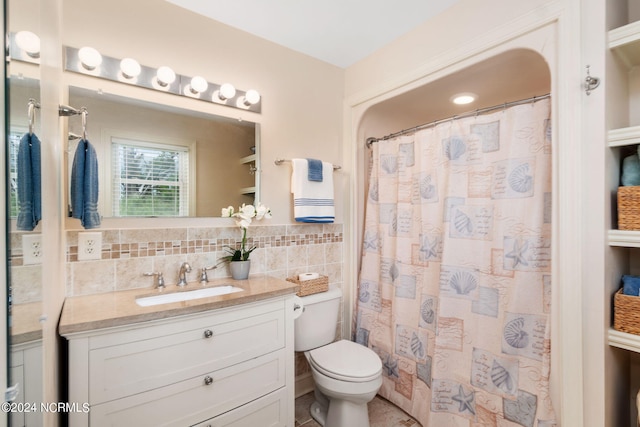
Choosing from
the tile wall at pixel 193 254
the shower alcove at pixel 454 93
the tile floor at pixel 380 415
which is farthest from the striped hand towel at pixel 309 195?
the tile floor at pixel 380 415

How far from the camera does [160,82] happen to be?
1.63 metres

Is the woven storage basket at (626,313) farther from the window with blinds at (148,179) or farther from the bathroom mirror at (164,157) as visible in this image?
the window with blinds at (148,179)

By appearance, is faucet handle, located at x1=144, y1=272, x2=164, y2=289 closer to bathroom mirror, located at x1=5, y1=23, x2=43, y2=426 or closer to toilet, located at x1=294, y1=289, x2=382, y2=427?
toilet, located at x1=294, y1=289, x2=382, y2=427

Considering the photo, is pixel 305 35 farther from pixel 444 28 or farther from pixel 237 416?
pixel 237 416

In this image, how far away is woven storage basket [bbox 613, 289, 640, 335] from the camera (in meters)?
1.14

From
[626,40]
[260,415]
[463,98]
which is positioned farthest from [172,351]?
[463,98]

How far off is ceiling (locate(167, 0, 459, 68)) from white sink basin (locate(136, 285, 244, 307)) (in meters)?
1.61

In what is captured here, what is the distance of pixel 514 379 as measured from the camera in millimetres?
1500

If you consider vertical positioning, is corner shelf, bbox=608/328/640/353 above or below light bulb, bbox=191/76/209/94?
below

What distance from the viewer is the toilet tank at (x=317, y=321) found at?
6.28ft

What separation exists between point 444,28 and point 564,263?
1.43 meters

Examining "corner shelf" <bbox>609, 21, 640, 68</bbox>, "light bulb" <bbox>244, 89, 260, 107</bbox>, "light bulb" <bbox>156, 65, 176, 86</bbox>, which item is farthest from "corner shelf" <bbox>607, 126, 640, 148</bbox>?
"light bulb" <bbox>156, 65, 176, 86</bbox>

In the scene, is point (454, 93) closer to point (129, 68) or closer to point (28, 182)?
point (129, 68)

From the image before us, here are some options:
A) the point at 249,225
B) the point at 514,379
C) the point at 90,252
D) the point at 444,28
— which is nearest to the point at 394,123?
the point at 444,28
